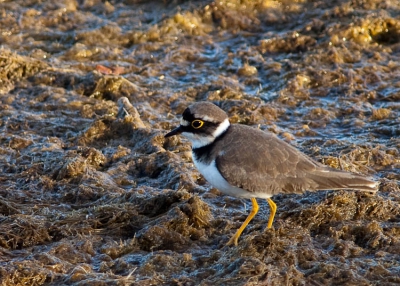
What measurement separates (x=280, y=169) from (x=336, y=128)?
2.81 m

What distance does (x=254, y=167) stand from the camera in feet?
18.5

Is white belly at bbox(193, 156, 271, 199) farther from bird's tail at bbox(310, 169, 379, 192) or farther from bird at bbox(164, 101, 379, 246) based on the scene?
bird's tail at bbox(310, 169, 379, 192)

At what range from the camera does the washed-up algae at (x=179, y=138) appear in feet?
17.9

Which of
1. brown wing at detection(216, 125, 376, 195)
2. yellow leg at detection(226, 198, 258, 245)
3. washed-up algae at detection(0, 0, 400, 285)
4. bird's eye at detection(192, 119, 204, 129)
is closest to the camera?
washed-up algae at detection(0, 0, 400, 285)

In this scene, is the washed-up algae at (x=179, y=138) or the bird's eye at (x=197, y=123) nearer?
the washed-up algae at (x=179, y=138)

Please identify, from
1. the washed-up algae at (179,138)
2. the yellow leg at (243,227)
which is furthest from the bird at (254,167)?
the washed-up algae at (179,138)


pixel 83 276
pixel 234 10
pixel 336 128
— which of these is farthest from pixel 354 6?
pixel 83 276

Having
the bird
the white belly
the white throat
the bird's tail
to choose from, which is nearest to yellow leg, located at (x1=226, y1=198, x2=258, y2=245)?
the bird

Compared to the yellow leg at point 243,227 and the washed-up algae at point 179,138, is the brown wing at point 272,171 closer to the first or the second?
the yellow leg at point 243,227

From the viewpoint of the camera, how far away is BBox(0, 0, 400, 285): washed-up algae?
545cm

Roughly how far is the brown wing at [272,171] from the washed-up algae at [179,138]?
0.45 meters

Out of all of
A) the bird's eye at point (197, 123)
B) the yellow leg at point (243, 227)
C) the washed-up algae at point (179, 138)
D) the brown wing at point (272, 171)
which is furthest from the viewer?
the bird's eye at point (197, 123)

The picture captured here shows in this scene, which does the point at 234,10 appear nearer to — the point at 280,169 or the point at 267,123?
the point at 267,123

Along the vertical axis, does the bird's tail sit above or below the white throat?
below
